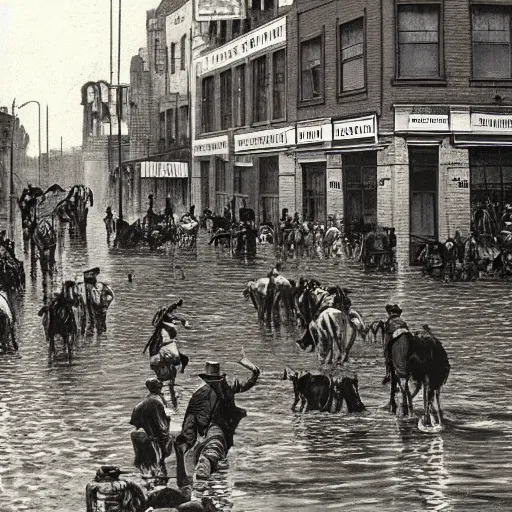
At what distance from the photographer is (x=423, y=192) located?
28.4 meters

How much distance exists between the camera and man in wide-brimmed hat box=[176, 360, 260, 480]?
9797mm

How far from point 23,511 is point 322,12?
23.9 metres

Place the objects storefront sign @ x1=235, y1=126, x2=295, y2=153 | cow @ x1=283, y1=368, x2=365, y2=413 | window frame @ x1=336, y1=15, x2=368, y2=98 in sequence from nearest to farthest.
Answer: cow @ x1=283, y1=368, x2=365, y2=413 → window frame @ x1=336, y1=15, x2=368, y2=98 → storefront sign @ x1=235, y1=126, x2=295, y2=153

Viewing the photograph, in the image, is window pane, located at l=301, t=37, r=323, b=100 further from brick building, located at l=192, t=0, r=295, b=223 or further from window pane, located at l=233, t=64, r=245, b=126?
window pane, located at l=233, t=64, r=245, b=126

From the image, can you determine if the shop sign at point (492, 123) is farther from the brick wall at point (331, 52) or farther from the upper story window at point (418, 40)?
the brick wall at point (331, 52)

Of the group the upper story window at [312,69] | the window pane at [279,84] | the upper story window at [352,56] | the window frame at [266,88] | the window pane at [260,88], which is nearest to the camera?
the upper story window at [352,56]

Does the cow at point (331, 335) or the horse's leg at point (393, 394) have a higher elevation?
the cow at point (331, 335)

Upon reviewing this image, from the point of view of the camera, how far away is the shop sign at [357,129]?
2906 centimetres

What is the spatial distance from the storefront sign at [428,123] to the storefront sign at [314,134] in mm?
2290

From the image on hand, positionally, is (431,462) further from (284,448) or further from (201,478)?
(201,478)

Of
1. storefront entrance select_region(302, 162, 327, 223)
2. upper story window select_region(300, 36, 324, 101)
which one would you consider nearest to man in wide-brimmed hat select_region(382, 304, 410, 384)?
storefront entrance select_region(302, 162, 327, 223)

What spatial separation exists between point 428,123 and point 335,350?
49.0 feet

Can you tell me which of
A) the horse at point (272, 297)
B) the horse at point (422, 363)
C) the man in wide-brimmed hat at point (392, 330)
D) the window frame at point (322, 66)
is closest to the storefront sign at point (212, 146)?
the window frame at point (322, 66)

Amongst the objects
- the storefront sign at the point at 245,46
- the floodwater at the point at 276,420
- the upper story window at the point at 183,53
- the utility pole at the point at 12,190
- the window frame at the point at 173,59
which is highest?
the storefront sign at the point at 245,46
